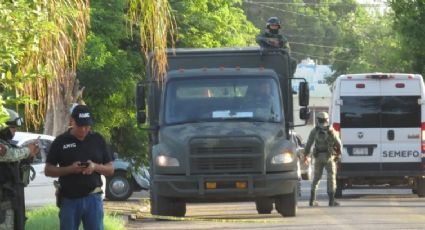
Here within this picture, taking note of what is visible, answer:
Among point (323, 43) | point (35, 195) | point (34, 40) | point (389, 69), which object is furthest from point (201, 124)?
point (323, 43)

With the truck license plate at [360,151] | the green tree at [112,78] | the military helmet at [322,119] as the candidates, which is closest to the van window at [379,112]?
the truck license plate at [360,151]

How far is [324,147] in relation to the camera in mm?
Result: 24000

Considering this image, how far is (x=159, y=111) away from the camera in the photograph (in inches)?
800

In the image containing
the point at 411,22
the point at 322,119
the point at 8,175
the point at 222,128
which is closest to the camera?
the point at 8,175

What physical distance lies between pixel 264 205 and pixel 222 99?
88.7 inches

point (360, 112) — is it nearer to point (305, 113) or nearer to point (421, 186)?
point (421, 186)

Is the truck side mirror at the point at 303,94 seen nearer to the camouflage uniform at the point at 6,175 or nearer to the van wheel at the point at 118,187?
the camouflage uniform at the point at 6,175

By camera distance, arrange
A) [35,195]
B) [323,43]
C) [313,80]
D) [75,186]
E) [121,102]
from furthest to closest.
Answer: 1. [323,43]
2. [313,80]
3. [121,102]
4. [35,195]
5. [75,186]

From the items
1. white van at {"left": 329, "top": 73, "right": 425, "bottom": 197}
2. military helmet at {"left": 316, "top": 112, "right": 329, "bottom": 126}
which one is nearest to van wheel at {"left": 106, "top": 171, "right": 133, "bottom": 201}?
white van at {"left": 329, "top": 73, "right": 425, "bottom": 197}

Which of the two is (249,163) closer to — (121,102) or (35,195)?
(35,195)

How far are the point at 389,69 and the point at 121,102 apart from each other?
29805 mm

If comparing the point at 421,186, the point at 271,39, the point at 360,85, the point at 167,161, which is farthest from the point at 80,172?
the point at 421,186

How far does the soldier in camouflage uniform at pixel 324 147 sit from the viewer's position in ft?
78.2

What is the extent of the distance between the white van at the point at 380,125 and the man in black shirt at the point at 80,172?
1567 cm
